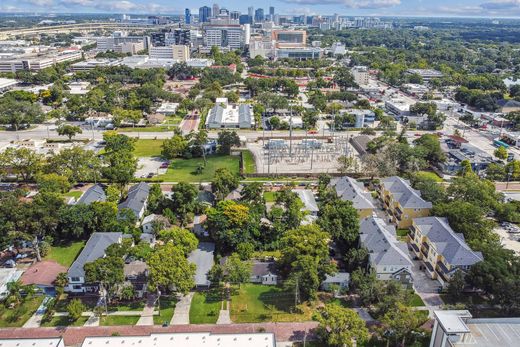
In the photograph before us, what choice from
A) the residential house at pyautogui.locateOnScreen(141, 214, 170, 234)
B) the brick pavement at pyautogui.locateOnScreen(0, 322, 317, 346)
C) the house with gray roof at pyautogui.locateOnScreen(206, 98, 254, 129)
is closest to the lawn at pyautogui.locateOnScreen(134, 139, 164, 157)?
the house with gray roof at pyautogui.locateOnScreen(206, 98, 254, 129)

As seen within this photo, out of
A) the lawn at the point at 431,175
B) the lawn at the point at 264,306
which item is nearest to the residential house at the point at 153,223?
the lawn at the point at 264,306

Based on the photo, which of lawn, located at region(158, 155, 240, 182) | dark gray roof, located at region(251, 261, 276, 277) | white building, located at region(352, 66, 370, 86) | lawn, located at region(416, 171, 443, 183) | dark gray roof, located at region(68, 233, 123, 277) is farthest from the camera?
white building, located at region(352, 66, 370, 86)

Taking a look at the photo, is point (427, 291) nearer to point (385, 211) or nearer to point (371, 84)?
point (385, 211)

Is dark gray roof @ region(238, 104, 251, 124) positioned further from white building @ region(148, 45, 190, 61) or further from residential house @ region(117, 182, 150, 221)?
white building @ region(148, 45, 190, 61)

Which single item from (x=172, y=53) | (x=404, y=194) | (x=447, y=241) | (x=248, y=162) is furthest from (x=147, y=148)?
(x=172, y=53)

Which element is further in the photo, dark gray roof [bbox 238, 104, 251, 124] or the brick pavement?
dark gray roof [bbox 238, 104, 251, 124]

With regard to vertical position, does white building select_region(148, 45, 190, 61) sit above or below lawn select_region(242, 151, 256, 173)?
above

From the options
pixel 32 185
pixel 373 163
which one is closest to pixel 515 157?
pixel 373 163

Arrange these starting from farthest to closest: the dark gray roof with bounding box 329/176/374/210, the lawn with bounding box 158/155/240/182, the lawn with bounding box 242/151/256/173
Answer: the lawn with bounding box 242/151/256/173 → the lawn with bounding box 158/155/240/182 → the dark gray roof with bounding box 329/176/374/210
